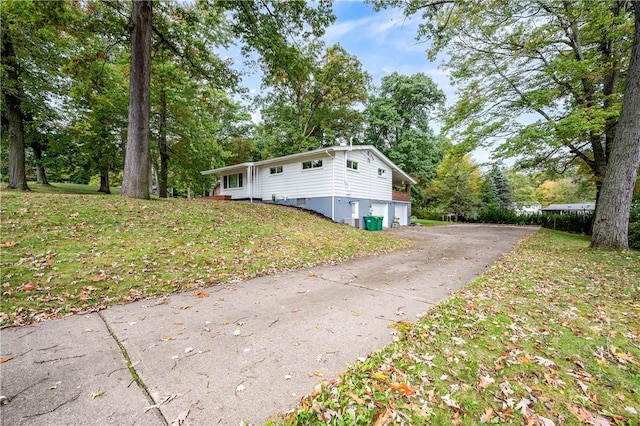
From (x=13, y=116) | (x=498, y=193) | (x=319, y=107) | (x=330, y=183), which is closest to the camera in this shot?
(x=13, y=116)

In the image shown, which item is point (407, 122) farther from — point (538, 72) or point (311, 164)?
point (311, 164)

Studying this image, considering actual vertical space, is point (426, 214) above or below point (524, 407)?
above

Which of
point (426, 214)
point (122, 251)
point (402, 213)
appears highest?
point (402, 213)

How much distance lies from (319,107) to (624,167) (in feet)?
68.2

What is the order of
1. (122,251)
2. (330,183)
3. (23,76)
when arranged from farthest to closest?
(330,183) → (23,76) → (122,251)

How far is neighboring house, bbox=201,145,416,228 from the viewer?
15281 mm

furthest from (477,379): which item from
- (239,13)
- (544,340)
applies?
(239,13)

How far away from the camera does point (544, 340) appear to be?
9.92ft

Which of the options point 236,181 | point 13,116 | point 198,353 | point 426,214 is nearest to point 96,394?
point 198,353

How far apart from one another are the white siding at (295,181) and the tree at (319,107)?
218 inches

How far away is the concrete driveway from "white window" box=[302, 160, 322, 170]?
1177cm

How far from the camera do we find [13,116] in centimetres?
1112

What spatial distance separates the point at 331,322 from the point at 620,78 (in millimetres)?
18386

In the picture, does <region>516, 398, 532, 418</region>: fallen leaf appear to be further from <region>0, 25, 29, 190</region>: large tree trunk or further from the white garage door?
the white garage door
